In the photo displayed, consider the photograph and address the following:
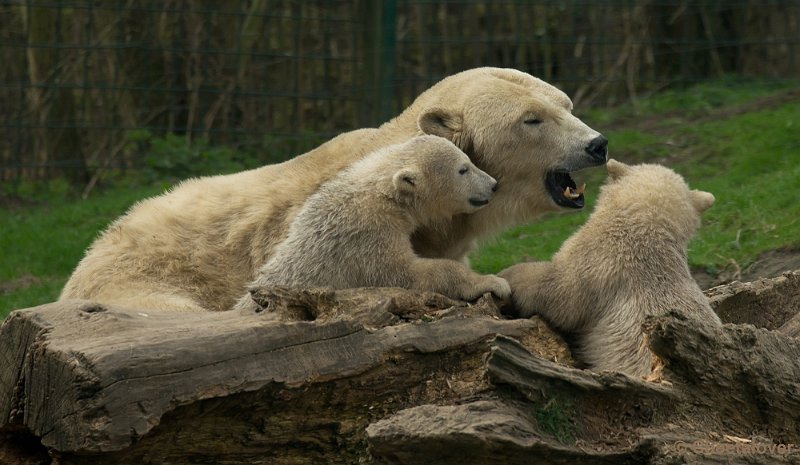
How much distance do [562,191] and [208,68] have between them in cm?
848

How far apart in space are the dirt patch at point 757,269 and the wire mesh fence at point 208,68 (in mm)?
4868

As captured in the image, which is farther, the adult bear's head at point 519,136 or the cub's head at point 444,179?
the adult bear's head at point 519,136

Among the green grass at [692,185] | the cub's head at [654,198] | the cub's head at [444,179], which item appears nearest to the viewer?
the cub's head at [654,198]

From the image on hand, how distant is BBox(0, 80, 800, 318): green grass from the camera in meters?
9.77

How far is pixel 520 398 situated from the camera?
414cm

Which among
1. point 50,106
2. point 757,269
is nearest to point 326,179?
point 757,269

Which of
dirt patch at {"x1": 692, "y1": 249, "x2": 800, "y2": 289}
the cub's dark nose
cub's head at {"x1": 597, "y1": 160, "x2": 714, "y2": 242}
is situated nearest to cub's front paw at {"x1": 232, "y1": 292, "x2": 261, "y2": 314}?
cub's head at {"x1": 597, "y1": 160, "x2": 714, "y2": 242}

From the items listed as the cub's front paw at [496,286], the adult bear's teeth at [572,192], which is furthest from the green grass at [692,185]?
the cub's front paw at [496,286]

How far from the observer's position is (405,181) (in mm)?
5652

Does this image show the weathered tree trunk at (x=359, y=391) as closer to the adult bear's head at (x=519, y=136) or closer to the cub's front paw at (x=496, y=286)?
the cub's front paw at (x=496, y=286)

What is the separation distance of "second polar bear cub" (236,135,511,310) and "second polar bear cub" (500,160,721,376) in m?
0.25

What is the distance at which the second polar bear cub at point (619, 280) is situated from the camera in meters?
5.27

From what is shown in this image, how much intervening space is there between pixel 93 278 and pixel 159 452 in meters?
1.84

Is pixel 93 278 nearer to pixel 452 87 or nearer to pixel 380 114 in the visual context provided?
pixel 452 87
